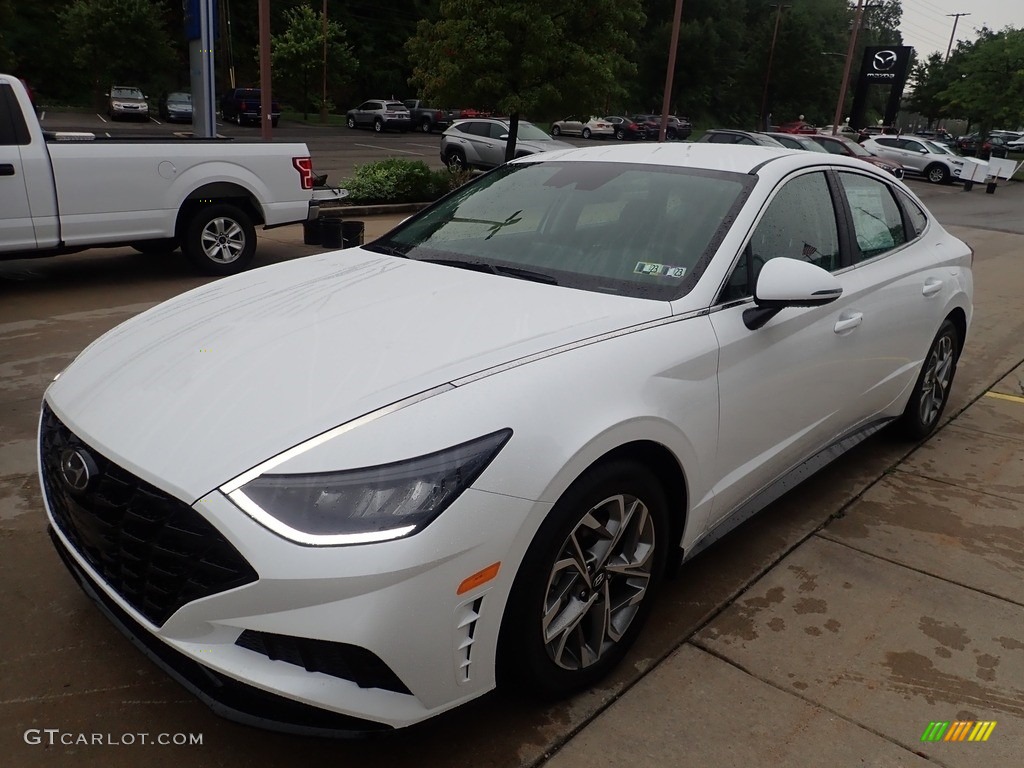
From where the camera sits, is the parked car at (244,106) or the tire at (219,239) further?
the parked car at (244,106)

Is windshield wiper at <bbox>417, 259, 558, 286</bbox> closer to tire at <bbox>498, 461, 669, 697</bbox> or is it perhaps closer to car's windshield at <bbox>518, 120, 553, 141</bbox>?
tire at <bbox>498, 461, 669, 697</bbox>

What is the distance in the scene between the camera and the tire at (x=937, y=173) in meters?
28.7

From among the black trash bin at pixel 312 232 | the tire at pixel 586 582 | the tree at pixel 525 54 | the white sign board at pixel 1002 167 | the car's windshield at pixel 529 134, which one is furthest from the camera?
the white sign board at pixel 1002 167

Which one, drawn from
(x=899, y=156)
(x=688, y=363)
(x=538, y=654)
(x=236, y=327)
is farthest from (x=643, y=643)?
(x=899, y=156)

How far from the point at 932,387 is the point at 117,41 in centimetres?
4925

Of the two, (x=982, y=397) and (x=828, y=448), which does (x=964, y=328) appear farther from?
(x=828, y=448)

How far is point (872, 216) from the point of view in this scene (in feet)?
12.9

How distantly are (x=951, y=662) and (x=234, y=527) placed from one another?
2.41 metres

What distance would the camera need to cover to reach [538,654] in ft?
7.39

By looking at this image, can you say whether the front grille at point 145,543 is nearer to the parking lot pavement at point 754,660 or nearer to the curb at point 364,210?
the parking lot pavement at point 754,660

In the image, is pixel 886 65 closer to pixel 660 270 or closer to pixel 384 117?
pixel 384 117

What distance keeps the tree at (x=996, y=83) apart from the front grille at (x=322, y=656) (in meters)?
47.2

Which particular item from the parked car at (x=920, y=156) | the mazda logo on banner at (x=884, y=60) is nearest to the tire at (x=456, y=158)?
the parked car at (x=920, y=156)

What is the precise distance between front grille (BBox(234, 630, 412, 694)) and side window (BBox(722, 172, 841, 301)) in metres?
1.70
